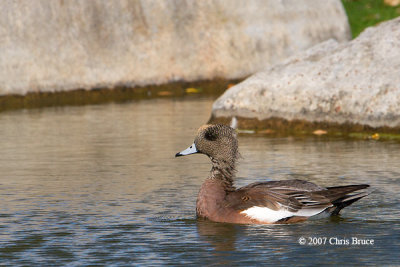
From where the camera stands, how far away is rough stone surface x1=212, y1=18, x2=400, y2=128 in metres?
16.0

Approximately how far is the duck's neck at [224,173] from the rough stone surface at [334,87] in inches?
219

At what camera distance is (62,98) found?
22234mm

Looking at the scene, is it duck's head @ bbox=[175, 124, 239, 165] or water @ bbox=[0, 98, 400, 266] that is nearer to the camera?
water @ bbox=[0, 98, 400, 266]

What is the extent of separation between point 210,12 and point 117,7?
2300mm

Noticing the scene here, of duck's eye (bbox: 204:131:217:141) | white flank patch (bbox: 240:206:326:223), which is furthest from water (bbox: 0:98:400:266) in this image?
duck's eye (bbox: 204:131:217:141)

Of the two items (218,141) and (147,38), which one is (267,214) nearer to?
(218,141)

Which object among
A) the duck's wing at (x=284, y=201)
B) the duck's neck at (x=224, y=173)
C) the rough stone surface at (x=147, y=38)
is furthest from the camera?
the rough stone surface at (x=147, y=38)

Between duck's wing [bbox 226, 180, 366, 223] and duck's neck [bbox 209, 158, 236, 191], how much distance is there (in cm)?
46

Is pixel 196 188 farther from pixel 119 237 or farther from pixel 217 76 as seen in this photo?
pixel 217 76

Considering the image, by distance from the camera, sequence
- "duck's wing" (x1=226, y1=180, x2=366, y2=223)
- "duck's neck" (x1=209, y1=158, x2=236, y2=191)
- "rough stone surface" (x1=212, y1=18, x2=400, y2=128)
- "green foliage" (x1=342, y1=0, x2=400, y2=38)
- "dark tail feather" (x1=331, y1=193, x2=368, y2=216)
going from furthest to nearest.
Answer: "green foliage" (x1=342, y1=0, x2=400, y2=38) < "rough stone surface" (x1=212, y1=18, x2=400, y2=128) < "duck's neck" (x1=209, y1=158, x2=236, y2=191) < "dark tail feather" (x1=331, y1=193, x2=368, y2=216) < "duck's wing" (x1=226, y1=180, x2=366, y2=223)

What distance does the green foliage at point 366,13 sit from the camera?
99.7 ft

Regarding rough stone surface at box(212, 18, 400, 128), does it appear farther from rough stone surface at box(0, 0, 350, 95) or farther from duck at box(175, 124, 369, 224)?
rough stone surface at box(0, 0, 350, 95)

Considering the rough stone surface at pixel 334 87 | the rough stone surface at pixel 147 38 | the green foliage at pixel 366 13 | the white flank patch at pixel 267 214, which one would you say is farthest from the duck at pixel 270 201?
the green foliage at pixel 366 13

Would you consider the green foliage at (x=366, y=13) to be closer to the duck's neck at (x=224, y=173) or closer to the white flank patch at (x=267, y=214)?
the duck's neck at (x=224, y=173)
